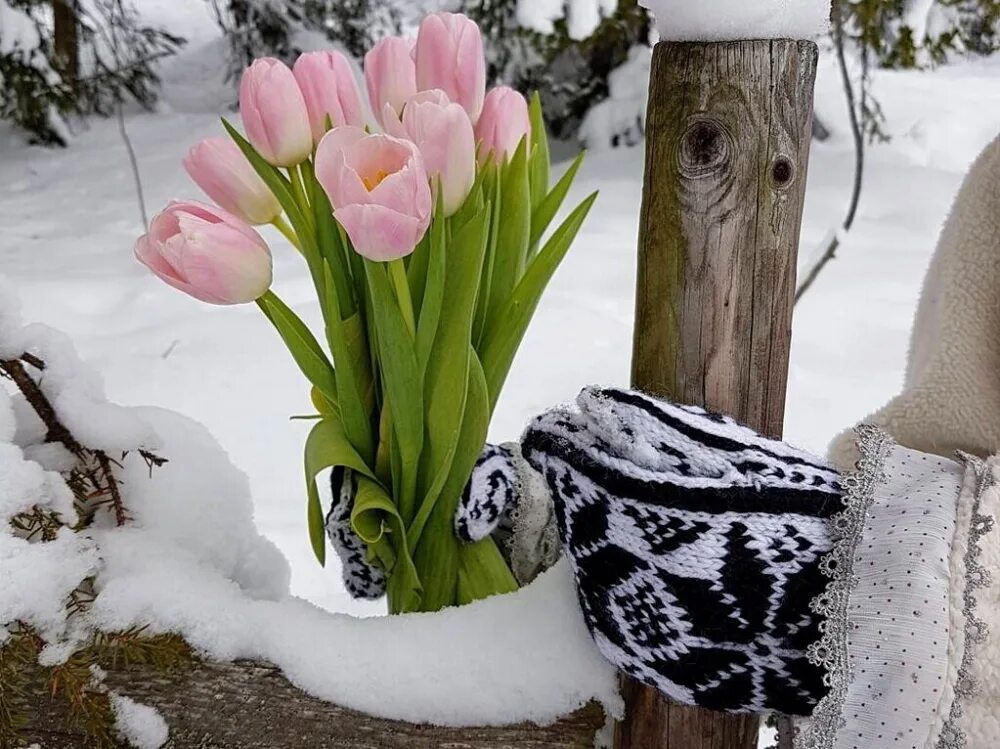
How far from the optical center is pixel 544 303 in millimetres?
1945

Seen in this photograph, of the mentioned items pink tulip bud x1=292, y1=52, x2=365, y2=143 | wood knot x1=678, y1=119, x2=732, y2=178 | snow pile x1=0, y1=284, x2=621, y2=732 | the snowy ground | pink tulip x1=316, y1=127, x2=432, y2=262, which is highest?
pink tulip bud x1=292, y1=52, x2=365, y2=143

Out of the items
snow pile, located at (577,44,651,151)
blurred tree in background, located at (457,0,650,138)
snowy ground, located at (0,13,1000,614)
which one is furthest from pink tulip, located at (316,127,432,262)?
snow pile, located at (577,44,651,151)

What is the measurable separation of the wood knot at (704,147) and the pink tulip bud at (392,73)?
0.18 m

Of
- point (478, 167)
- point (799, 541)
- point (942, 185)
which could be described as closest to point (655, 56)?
point (478, 167)

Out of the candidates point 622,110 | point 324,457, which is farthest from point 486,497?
point 622,110

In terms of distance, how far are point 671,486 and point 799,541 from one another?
67 mm

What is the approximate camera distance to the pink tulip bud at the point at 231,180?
51 cm

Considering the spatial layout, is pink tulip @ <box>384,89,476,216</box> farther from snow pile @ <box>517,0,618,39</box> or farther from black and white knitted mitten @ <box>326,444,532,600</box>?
snow pile @ <box>517,0,618,39</box>

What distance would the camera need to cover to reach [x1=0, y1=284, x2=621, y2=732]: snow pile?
1.52ft

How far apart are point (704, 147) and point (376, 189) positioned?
17 centimetres

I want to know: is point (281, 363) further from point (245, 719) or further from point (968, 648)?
point (968, 648)

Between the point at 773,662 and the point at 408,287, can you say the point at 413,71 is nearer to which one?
the point at 408,287

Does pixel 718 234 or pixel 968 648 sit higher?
pixel 718 234

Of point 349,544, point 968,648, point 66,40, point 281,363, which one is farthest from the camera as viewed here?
point 66,40
